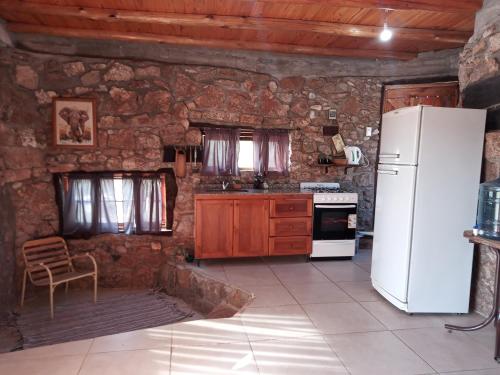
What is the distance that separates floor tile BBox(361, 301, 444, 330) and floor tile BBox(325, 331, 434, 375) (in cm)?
20

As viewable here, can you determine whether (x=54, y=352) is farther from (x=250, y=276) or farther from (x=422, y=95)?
(x=422, y=95)

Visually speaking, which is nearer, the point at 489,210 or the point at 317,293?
the point at 489,210

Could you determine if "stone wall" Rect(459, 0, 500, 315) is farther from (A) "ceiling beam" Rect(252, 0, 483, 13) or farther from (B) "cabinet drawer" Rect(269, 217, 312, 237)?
(B) "cabinet drawer" Rect(269, 217, 312, 237)

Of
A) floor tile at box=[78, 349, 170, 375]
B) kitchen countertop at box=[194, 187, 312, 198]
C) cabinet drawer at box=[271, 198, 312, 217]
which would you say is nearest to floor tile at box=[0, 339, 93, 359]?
floor tile at box=[78, 349, 170, 375]

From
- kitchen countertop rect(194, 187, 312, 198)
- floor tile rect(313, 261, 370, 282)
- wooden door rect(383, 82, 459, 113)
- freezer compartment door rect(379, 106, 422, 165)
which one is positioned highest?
wooden door rect(383, 82, 459, 113)

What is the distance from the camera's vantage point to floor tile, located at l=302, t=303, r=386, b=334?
273 centimetres

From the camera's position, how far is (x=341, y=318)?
9.52 feet

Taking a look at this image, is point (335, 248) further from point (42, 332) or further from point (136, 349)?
point (42, 332)

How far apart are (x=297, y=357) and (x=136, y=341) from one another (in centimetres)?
115

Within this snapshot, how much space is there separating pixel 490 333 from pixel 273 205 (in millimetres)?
2367

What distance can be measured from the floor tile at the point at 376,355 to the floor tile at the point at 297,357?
0.26 feet

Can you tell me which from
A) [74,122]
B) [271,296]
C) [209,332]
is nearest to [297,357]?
[209,332]

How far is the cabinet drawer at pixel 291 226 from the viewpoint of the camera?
4.27m

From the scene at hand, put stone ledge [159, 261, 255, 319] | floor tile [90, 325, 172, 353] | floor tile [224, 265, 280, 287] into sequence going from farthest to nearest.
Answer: floor tile [224, 265, 280, 287], stone ledge [159, 261, 255, 319], floor tile [90, 325, 172, 353]
